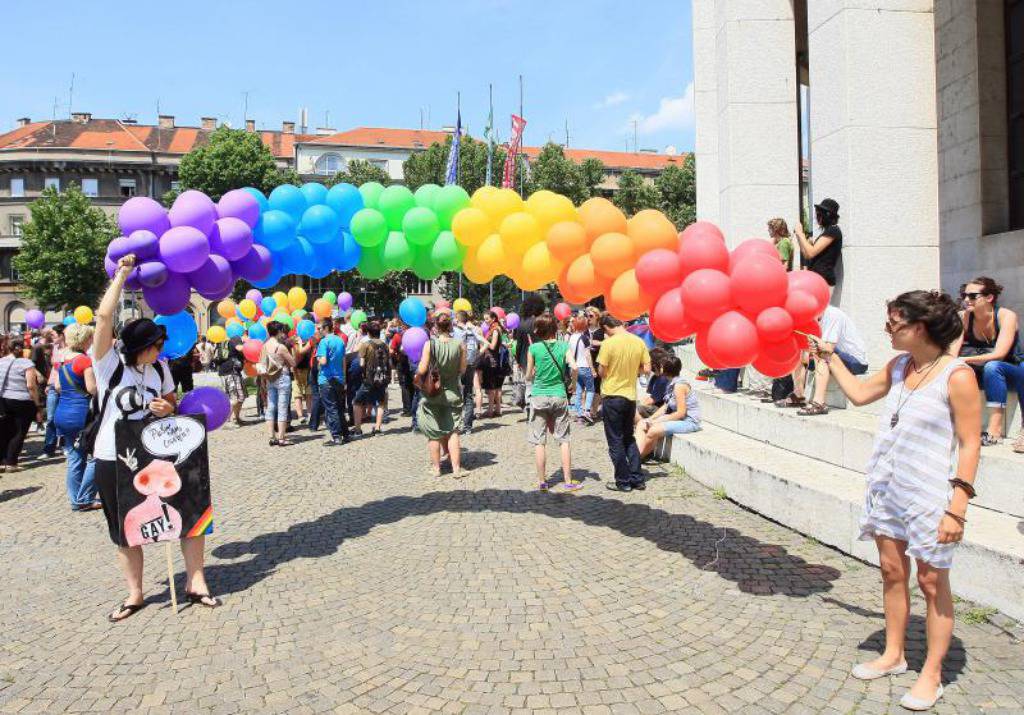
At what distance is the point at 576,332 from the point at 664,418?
126 inches

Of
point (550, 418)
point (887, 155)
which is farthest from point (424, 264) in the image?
point (887, 155)

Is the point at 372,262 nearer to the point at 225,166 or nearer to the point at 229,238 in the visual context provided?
the point at 229,238

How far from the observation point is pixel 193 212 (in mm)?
4898

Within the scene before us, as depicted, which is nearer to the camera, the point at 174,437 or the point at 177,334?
the point at 174,437

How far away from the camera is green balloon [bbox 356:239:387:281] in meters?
6.13

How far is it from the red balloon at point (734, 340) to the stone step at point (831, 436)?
2.11 metres

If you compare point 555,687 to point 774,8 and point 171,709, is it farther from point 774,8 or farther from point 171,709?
point 774,8

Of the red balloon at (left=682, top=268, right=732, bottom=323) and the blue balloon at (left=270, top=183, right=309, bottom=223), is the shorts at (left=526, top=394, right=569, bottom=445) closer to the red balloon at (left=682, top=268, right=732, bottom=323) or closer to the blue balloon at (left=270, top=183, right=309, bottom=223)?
the blue balloon at (left=270, top=183, right=309, bottom=223)

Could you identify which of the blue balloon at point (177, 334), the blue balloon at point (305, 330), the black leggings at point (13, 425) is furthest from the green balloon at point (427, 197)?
the black leggings at point (13, 425)

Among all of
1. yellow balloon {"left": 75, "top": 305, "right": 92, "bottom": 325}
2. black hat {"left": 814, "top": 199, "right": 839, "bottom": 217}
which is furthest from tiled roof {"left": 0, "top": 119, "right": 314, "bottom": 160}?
black hat {"left": 814, "top": 199, "right": 839, "bottom": 217}

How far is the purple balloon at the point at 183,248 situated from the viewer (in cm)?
468

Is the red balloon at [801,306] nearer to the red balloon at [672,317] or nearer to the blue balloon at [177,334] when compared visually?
the red balloon at [672,317]

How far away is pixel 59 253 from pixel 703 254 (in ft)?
149

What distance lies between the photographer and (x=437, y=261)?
5.91 m
